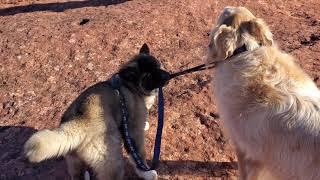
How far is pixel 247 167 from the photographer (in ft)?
14.0

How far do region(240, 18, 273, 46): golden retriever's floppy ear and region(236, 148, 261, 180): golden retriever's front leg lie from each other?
3.17 feet

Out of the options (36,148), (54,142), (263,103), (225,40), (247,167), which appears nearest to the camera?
(36,148)

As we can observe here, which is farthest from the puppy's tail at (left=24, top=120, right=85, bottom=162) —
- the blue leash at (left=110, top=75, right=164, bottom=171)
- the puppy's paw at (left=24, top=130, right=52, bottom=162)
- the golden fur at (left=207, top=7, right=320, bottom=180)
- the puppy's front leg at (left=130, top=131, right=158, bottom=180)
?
the golden fur at (left=207, top=7, right=320, bottom=180)

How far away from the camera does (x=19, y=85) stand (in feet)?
20.4

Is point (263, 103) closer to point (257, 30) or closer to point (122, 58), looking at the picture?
point (257, 30)

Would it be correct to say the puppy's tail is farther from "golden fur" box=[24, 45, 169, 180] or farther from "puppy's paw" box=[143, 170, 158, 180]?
"puppy's paw" box=[143, 170, 158, 180]

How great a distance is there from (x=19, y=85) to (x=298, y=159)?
3804mm

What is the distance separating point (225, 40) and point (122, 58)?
8.51 feet

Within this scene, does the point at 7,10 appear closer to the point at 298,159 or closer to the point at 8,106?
the point at 8,106

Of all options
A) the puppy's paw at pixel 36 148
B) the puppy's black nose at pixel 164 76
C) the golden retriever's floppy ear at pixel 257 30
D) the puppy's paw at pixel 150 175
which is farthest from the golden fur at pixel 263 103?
the puppy's paw at pixel 36 148

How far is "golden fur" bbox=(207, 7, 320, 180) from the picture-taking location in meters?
3.75

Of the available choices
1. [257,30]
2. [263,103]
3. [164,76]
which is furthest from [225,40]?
[164,76]

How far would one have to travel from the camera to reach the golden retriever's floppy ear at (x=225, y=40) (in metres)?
4.12

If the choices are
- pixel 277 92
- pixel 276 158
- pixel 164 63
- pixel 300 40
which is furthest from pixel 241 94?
pixel 300 40
